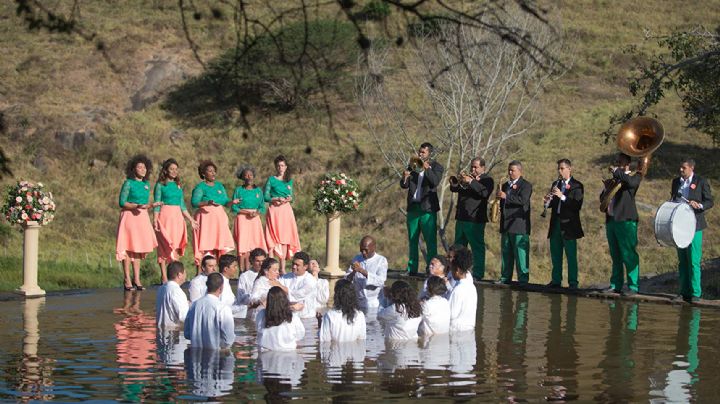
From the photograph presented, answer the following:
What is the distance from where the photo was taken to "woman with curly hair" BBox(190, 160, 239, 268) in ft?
61.7

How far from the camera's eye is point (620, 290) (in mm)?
17359

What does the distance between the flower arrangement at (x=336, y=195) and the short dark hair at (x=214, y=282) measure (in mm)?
7339

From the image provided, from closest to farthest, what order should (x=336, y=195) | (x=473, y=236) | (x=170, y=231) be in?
(x=170, y=231)
(x=473, y=236)
(x=336, y=195)

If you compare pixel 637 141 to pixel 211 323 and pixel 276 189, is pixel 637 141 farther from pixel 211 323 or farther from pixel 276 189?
pixel 211 323

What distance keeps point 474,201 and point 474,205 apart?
0.20 feet

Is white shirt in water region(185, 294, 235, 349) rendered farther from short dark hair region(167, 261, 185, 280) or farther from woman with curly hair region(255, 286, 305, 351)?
short dark hair region(167, 261, 185, 280)

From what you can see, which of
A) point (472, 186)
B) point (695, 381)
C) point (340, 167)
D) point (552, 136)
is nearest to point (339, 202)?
point (472, 186)

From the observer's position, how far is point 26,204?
17.3 m

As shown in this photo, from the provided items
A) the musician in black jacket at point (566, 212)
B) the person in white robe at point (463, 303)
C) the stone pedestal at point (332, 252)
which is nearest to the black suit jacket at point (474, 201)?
the musician in black jacket at point (566, 212)

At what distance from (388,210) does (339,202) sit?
58.9 feet

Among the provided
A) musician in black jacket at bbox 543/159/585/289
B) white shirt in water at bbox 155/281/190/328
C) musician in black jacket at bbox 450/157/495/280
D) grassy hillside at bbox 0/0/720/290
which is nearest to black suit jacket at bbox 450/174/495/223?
musician in black jacket at bbox 450/157/495/280

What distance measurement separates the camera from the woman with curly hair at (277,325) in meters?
12.2

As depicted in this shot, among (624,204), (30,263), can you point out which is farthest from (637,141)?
(30,263)

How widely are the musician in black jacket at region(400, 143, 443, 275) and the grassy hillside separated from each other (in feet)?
39.0
